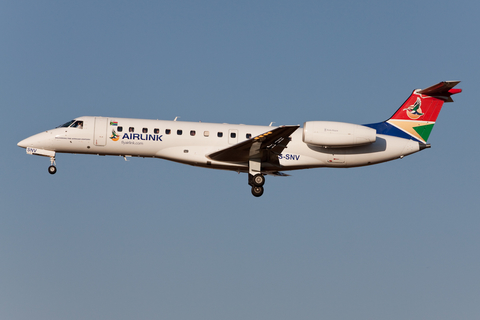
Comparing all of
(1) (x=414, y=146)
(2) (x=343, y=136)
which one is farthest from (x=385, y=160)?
(2) (x=343, y=136)

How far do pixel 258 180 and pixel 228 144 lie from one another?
2.07 metres

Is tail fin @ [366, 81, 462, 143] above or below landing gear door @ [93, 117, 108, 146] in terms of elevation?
above

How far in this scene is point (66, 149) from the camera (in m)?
24.1

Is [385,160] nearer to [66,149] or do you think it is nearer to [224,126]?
[224,126]

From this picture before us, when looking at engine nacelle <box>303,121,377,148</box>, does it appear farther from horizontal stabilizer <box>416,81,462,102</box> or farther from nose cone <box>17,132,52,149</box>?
nose cone <box>17,132,52,149</box>

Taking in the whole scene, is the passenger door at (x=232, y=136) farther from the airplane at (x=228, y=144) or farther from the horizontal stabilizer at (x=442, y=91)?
the horizontal stabilizer at (x=442, y=91)

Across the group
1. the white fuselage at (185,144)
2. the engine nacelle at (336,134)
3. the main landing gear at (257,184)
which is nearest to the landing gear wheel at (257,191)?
the main landing gear at (257,184)

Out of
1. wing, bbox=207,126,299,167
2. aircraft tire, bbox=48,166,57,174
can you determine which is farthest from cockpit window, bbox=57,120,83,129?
wing, bbox=207,126,299,167

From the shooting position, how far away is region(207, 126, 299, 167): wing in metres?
21.4

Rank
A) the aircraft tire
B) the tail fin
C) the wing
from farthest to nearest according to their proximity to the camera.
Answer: the tail fin → the aircraft tire → the wing

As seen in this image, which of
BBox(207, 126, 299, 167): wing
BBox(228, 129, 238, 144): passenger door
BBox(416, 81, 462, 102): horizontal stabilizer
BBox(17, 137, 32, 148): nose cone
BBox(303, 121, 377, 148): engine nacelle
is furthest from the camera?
BBox(17, 137, 32, 148): nose cone

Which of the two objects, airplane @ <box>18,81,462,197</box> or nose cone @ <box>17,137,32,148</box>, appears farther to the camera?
nose cone @ <box>17,137,32,148</box>

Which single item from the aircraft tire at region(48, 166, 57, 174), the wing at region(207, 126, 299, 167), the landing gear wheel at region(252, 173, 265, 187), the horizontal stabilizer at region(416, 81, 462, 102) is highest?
the horizontal stabilizer at region(416, 81, 462, 102)

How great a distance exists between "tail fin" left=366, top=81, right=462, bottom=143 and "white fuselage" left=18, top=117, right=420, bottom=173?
72cm
